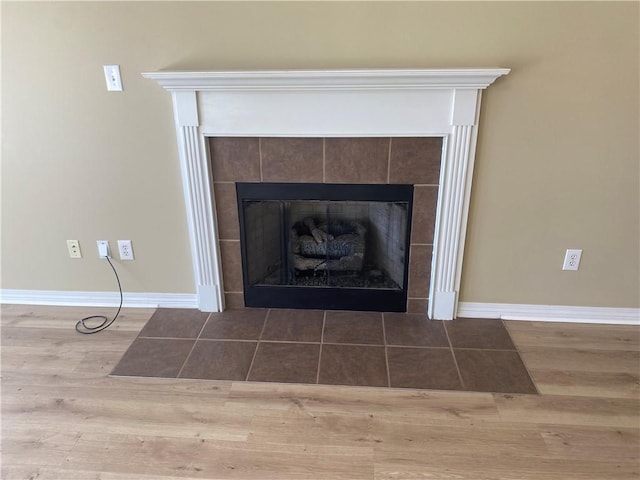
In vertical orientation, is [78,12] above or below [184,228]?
above

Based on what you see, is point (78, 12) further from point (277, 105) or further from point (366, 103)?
point (366, 103)

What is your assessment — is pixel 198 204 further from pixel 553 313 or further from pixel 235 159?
pixel 553 313

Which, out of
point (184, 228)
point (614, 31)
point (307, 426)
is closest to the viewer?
point (307, 426)

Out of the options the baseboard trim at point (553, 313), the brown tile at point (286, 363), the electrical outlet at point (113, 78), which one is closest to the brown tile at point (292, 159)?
the electrical outlet at point (113, 78)

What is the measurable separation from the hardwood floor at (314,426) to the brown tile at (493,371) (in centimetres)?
5

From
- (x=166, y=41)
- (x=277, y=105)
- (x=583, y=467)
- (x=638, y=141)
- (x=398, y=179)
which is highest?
(x=166, y=41)

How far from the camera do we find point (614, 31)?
1827mm

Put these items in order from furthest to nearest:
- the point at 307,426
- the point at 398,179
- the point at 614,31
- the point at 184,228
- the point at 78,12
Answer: the point at 184,228, the point at 398,179, the point at 78,12, the point at 614,31, the point at 307,426

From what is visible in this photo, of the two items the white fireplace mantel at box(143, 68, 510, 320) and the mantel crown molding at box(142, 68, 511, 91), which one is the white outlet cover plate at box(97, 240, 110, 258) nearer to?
the white fireplace mantel at box(143, 68, 510, 320)

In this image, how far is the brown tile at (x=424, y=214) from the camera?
7.09 feet

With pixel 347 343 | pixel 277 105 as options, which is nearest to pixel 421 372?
pixel 347 343

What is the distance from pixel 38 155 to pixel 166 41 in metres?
0.89

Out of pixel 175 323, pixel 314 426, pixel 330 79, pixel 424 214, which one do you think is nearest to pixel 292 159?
pixel 330 79

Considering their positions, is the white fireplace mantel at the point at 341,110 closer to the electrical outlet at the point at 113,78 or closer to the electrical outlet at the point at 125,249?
the electrical outlet at the point at 113,78
